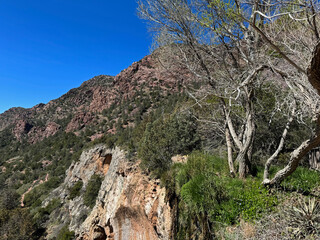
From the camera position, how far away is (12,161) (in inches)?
2023

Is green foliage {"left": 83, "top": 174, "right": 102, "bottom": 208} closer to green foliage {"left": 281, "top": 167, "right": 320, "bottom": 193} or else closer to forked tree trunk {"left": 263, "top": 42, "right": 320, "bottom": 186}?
forked tree trunk {"left": 263, "top": 42, "right": 320, "bottom": 186}

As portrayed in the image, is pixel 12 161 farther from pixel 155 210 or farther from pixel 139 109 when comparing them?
pixel 155 210

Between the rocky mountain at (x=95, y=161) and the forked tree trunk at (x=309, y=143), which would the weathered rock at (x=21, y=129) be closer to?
the rocky mountain at (x=95, y=161)

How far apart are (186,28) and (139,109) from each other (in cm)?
3964

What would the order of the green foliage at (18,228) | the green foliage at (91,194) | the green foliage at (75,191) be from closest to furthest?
the green foliage at (91,194) < the green foliage at (18,228) < the green foliage at (75,191)

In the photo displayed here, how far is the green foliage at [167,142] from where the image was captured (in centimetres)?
818

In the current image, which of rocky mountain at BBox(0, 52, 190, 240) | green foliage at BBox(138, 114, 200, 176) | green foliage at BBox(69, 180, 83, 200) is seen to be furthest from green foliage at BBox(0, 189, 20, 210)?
green foliage at BBox(138, 114, 200, 176)

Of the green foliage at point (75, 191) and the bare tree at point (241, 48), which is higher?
the bare tree at point (241, 48)

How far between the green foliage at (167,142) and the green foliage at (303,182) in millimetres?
4595

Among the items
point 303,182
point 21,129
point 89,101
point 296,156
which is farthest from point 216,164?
point 21,129

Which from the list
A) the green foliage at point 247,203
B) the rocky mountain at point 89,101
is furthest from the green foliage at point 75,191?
the green foliage at point 247,203

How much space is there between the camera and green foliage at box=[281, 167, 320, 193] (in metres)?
3.31

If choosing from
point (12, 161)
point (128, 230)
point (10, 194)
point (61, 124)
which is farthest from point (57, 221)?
point (61, 124)

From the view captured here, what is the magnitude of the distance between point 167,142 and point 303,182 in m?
6.31
